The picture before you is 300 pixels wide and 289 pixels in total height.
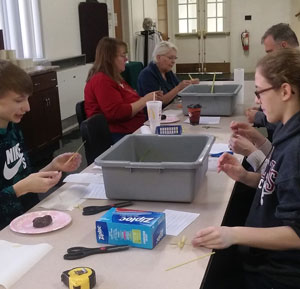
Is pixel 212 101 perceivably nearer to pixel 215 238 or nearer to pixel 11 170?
pixel 11 170

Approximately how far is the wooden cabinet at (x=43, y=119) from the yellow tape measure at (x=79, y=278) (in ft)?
10.3

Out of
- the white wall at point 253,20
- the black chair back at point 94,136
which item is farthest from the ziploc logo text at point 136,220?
the white wall at point 253,20

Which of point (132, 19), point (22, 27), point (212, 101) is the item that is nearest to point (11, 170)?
point (212, 101)

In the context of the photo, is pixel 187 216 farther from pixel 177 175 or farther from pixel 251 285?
pixel 251 285

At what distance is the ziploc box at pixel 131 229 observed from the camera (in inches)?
45.6

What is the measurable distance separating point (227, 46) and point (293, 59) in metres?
9.56

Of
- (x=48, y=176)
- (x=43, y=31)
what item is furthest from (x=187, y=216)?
(x=43, y=31)

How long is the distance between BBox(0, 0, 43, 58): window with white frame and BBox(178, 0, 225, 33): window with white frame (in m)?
6.08

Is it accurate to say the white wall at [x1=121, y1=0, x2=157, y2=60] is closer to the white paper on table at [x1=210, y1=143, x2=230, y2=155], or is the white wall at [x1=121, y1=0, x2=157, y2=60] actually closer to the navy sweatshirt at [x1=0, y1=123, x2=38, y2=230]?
the white paper on table at [x1=210, y1=143, x2=230, y2=155]

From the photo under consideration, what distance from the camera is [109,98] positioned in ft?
9.37

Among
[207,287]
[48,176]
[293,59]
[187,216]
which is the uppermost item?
[293,59]

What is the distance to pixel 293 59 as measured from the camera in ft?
4.01

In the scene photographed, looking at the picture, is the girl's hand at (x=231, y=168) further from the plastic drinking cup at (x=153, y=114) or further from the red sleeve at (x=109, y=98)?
the red sleeve at (x=109, y=98)

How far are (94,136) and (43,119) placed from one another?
2072 millimetres
